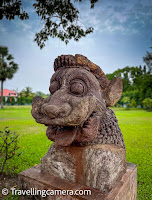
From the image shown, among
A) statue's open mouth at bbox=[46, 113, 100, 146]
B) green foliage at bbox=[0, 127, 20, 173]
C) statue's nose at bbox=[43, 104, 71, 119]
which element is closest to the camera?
statue's nose at bbox=[43, 104, 71, 119]

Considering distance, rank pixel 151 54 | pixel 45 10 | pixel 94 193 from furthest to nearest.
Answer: pixel 151 54, pixel 45 10, pixel 94 193

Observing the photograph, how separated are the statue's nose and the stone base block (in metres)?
Result: 0.82

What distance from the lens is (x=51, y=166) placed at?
1723 millimetres

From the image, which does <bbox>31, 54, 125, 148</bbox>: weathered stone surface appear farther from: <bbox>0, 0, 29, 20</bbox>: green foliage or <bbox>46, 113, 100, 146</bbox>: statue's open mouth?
<bbox>0, 0, 29, 20</bbox>: green foliage

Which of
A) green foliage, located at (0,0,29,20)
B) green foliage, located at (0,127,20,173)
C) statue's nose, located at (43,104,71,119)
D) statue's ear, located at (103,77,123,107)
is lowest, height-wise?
green foliage, located at (0,127,20,173)

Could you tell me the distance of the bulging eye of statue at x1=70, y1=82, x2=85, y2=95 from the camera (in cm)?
137

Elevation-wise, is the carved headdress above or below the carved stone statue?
above

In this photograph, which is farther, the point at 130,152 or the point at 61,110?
the point at 130,152

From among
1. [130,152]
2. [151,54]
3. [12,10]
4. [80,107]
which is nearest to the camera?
[80,107]

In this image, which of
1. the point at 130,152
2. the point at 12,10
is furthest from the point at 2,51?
the point at 130,152

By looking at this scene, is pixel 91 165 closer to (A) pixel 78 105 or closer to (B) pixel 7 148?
(A) pixel 78 105

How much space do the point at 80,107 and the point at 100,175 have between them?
0.73 metres

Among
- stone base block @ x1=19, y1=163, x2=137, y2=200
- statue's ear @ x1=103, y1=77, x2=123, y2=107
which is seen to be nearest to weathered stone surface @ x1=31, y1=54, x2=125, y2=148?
statue's ear @ x1=103, y1=77, x2=123, y2=107

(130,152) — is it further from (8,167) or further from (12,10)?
(12,10)
